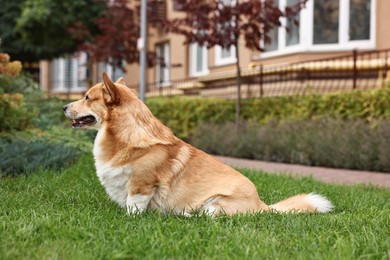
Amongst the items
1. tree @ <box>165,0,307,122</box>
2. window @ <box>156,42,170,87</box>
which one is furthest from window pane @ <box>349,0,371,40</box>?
window @ <box>156,42,170,87</box>

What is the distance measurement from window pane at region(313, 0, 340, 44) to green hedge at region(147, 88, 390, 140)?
2166 mm

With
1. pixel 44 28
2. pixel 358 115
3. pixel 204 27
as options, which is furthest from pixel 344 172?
pixel 44 28

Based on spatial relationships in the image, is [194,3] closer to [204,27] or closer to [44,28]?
[204,27]

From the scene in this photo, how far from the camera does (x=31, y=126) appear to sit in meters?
10.2

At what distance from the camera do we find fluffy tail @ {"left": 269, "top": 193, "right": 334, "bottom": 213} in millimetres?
5258

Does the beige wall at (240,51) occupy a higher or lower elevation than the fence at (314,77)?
higher

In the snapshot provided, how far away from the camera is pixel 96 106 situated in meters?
5.07

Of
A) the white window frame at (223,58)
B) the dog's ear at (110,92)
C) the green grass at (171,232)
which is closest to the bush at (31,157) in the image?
the green grass at (171,232)

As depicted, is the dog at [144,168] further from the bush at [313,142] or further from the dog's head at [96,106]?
the bush at [313,142]

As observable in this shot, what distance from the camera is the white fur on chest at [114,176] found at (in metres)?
4.93

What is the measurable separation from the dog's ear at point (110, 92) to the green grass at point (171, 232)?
36.5 inches

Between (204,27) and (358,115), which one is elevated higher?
(204,27)

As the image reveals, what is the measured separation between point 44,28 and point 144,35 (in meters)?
10.1

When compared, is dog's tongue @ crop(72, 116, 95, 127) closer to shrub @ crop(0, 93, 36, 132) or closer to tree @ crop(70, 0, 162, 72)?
shrub @ crop(0, 93, 36, 132)
